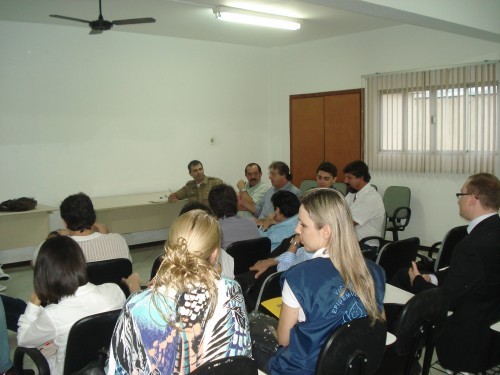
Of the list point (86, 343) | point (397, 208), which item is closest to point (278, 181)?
point (397, 208)

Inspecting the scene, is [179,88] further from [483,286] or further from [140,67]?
[483,286]

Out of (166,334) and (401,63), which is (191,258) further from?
(401,63)

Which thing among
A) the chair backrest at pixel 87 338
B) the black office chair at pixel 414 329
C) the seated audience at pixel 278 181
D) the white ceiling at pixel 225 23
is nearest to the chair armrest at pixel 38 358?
the chair backrest at pixel 87 338

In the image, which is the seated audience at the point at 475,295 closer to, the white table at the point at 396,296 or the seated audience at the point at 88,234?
the white table at the point at 396,296

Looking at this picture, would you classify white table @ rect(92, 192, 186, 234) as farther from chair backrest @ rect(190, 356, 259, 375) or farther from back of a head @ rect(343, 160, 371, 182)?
chair backrest @ rect(190, 356, 259, 375)

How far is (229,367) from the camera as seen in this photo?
1.33 m

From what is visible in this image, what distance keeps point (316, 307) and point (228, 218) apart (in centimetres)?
200

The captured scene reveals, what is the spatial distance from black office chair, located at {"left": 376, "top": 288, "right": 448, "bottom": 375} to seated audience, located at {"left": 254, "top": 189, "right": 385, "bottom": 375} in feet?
0.49

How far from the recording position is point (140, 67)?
21.7ft

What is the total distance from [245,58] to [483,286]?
5970 mm

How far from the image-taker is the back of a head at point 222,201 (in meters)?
3.55

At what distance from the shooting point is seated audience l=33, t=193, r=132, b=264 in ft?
9.93

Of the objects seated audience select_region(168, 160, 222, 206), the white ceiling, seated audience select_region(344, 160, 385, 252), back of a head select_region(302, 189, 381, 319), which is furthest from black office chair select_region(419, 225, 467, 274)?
seated audience select_region(168, 160, 222, 206)

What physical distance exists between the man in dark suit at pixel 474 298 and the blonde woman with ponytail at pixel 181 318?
1337 mm
